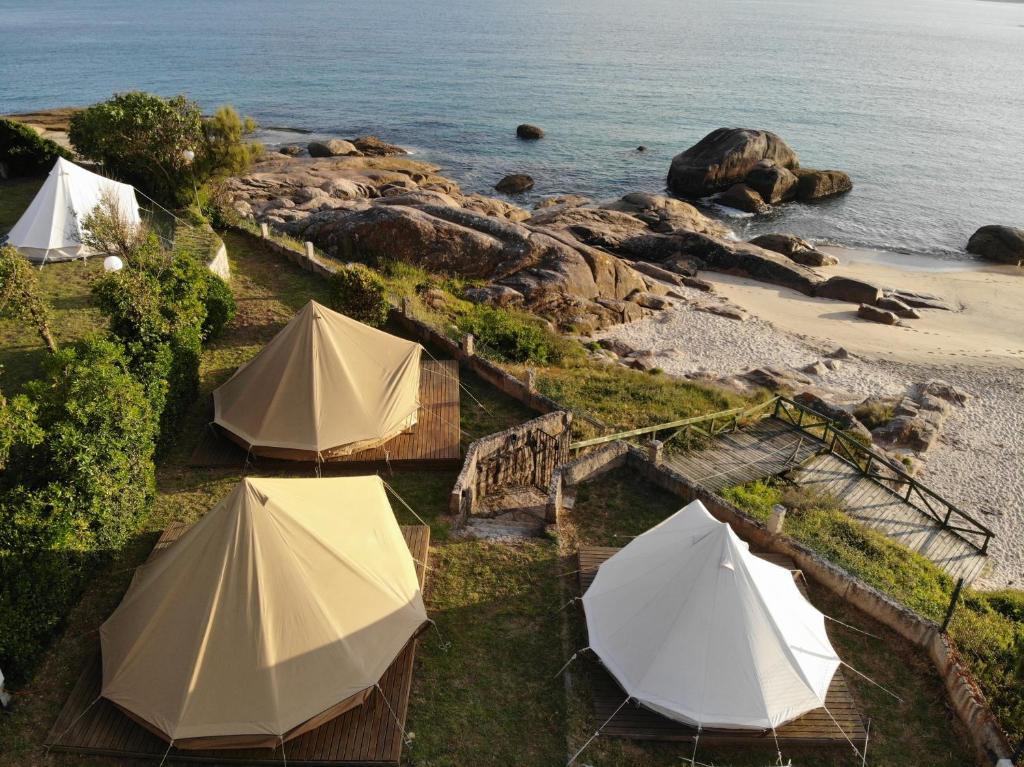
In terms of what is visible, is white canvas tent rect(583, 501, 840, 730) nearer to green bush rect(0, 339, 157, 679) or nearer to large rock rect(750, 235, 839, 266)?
green bush rect(0, 339, 157, 679)

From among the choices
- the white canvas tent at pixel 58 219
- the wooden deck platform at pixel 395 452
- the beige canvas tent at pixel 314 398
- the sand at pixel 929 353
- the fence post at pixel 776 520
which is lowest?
the sand at pixel 929 353

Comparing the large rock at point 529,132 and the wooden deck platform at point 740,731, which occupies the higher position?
the large rock at point 529,132

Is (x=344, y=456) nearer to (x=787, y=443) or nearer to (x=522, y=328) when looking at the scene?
(x=522, y=328)

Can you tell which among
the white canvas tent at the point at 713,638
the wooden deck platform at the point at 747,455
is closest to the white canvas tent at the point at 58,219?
the wooden deck platform at the point at 747,455

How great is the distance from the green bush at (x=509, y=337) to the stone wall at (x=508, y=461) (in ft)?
19.1

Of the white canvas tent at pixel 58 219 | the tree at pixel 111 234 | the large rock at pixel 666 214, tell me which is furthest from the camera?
the large rock at pixel 666 214

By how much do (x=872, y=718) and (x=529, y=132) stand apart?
6863 cm

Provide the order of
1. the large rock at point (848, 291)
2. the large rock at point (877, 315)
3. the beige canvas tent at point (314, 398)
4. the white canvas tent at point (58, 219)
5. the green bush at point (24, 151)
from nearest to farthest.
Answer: the beige canvas tent at point (314, 398) → the white canvas tent at point (58, 219) → the green bush at point (24, 151) → the large rock at point (877, 315) → the large rock at point (848, 291)

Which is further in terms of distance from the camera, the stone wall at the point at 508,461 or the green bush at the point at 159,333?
the green bush at the point at 159,333

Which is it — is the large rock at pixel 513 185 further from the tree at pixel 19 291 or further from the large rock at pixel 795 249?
the tree at pixel 19 291

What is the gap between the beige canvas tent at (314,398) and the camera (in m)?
15.0

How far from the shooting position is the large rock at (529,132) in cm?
7156

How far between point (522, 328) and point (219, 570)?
15.1 meters

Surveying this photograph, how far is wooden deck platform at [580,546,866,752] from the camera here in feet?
31.6
